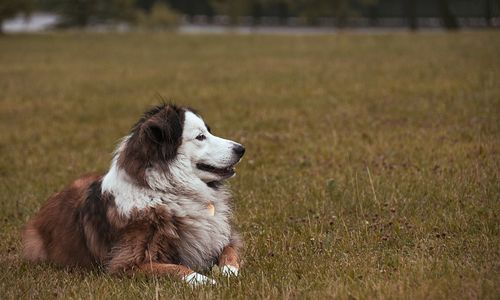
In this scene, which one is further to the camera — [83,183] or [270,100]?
[270,100]

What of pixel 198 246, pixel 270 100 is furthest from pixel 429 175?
pixel 270 100

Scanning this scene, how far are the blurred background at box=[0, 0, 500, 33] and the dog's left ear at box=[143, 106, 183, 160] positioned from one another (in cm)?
4037

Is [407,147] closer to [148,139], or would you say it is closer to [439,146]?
[439,146]

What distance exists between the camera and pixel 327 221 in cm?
691

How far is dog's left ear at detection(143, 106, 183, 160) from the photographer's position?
570cm

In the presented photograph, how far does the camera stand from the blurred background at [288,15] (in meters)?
48.1

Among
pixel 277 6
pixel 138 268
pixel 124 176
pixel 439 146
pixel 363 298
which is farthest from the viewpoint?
pixel 277 6

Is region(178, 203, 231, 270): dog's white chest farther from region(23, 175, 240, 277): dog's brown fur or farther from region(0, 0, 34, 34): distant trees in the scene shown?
region(0, 0, 34, 34): distant trees

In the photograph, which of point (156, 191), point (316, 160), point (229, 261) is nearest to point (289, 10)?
point (316, 160)

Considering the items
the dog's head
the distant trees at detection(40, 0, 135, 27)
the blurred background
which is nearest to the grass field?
the dog's head

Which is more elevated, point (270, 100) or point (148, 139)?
point (148, 139)

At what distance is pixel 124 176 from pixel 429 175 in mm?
3905

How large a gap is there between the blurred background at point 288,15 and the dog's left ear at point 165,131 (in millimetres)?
40368

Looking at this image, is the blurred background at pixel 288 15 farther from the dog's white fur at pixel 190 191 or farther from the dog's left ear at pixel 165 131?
the dog's left ear at pixel 165 131
